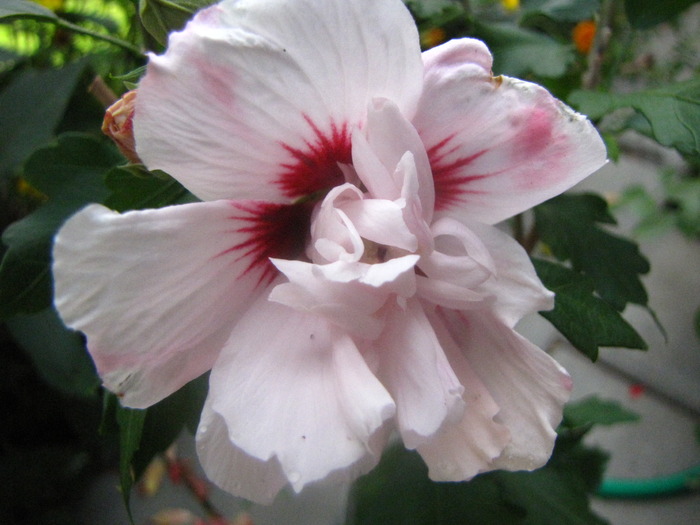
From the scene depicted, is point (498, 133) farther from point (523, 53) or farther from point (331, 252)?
point (523, 53)

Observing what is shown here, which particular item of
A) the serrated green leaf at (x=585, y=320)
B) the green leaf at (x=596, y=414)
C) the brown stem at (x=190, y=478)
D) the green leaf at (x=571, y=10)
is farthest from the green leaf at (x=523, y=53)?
the brown stem at (x=190, y=478)

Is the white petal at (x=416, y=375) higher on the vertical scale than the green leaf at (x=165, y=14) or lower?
lower

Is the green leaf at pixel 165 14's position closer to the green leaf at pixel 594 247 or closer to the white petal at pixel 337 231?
the white petal at pixel 337 231

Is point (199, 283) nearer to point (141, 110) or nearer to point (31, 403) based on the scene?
point (141, 110)

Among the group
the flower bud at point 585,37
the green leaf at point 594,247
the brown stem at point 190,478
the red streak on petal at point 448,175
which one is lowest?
the brown stem at point 190,478

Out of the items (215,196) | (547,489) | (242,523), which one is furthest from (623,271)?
(242,523)

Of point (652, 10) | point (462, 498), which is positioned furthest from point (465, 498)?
point (652, 10)

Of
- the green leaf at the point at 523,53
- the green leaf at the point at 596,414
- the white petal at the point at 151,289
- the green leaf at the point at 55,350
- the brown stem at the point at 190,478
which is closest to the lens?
the white petal at the point at 151,289

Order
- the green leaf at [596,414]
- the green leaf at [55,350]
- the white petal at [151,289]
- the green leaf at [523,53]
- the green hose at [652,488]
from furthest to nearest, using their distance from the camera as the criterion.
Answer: the green hose at [652,488], the green leaf at [596,414], the green leaf at [55,350], the green leaf at [523,53], the white petal at [151,289]
